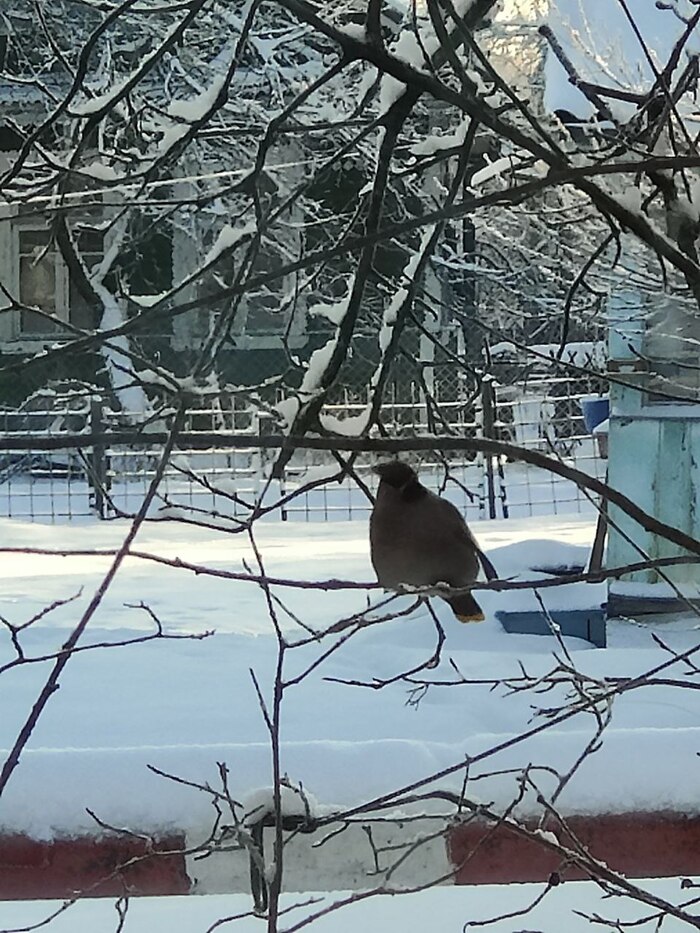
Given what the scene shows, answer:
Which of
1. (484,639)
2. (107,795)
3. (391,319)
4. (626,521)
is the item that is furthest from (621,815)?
(626,521)

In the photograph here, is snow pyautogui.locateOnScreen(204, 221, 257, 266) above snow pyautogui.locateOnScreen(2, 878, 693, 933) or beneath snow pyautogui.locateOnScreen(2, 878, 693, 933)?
above

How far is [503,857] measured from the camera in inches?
47.9

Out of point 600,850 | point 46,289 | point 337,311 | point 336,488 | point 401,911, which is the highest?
point 46,289

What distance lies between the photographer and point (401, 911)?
2596 millimetres

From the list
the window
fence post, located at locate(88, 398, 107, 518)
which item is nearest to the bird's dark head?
fence post, located at locate(88, 398, 107, 518)

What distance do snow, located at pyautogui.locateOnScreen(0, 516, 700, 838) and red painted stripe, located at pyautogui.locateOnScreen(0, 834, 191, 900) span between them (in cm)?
2

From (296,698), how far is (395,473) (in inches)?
73.1

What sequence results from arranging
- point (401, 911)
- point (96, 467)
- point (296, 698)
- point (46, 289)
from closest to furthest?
point (401, 911)
point (296, 698)
point (96, 467)
point (46, 289)

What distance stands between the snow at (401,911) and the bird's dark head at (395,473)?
140cm

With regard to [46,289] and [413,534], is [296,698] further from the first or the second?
[46,289]

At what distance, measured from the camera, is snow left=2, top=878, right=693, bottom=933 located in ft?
8.22

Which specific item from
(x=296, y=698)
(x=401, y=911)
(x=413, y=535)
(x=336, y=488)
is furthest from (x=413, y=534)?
(x=336, y=488)

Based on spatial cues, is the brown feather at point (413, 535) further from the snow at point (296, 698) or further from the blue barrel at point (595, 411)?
the blue barrel at point (595, 411)

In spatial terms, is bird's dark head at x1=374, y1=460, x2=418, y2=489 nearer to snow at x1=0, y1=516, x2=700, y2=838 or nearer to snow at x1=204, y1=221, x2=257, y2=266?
snow at x1=0, y1=516, x2=700, y2=838
